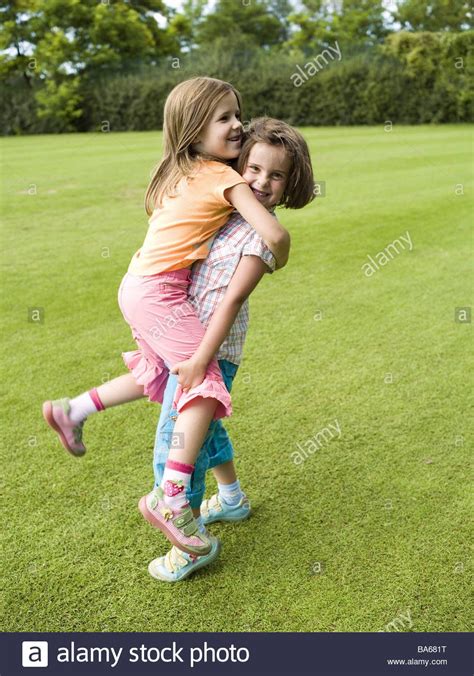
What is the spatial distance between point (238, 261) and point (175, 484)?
0.77 metres

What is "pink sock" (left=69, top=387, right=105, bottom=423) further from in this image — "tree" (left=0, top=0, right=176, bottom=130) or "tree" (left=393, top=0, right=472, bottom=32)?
"tree" (left=393, top=0, right=472, bottom=32)

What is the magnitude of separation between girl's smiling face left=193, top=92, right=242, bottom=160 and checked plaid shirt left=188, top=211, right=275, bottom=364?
0.68 feet

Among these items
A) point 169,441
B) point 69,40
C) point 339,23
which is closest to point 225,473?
point 169,441

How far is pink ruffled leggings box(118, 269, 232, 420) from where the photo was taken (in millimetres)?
2340

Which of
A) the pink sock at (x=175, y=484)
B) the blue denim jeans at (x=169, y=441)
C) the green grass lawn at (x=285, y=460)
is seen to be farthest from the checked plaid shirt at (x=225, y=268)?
the green grass lawn at (x=285, y=460)

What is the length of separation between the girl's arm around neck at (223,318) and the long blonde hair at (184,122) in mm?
373

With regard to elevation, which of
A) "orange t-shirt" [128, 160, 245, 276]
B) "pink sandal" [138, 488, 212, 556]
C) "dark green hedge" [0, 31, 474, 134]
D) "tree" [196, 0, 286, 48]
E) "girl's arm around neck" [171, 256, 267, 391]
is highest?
"orange t-shirt" [128, 160, 245, 276]

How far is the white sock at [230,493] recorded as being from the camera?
2.82 meters

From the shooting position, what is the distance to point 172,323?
7.72 feet

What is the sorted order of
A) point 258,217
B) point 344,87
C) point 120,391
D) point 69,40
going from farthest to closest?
1. point 69,40
2. point 344,87
3. point 120,391
4. point 258,217

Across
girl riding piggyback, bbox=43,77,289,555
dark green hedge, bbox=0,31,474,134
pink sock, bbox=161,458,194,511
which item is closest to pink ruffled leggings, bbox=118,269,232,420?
girl riding piggyback, bbox=43,77,289,555

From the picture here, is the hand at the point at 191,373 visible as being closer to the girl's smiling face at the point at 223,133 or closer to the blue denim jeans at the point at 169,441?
the blue denim jeans at the point at 169,441

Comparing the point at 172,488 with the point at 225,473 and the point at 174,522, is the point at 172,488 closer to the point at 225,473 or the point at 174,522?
the point at 174,522
